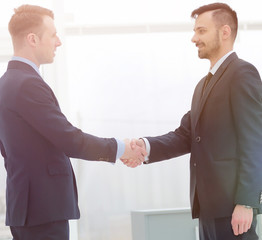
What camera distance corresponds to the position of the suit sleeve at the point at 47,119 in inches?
82.2

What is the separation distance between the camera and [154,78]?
3.99m

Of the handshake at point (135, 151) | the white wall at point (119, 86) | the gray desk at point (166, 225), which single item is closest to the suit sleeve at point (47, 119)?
the handshake at point (135, 151)

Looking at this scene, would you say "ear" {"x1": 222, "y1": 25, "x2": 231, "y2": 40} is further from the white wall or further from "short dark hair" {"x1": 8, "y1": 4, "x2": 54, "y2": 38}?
the white wall

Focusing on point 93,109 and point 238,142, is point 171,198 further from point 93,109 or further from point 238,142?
point 238,142

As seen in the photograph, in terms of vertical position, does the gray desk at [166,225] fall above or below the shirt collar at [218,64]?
below

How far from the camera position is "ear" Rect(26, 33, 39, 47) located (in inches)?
90.0

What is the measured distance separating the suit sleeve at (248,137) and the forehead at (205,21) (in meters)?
0.45

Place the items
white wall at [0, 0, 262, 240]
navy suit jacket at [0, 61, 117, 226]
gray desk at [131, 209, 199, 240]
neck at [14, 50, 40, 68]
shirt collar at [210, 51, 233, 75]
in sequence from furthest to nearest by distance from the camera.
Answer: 1. white wall at [0, 0, 262, 240]
2. gray desk at [131, 209, 199, 240]
3. shirt collar at [210, 51, 233, 75]
4. neck at [14, 50, 40, 68]
5. navy suit jacket at [0, 61, 117, 226]

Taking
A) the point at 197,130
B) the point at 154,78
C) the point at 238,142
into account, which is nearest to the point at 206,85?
the point at 197,130

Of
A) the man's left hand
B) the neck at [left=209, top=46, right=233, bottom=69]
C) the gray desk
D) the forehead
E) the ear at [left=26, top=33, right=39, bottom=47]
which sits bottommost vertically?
the gray desk

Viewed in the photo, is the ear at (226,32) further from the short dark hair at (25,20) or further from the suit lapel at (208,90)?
the short dark hair at (25,20)

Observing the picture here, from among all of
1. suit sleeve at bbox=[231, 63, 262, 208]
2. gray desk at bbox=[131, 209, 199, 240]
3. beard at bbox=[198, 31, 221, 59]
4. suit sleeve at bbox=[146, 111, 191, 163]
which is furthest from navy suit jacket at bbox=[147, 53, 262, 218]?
gray desk at bbox=[131, 209, 199, 240]

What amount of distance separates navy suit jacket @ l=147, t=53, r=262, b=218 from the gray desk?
2.99ft

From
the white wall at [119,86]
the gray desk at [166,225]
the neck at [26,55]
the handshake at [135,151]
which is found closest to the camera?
the neck at [26,55]
